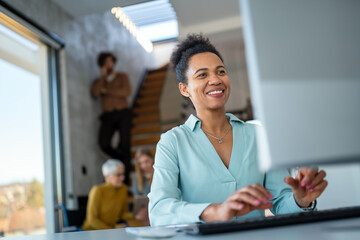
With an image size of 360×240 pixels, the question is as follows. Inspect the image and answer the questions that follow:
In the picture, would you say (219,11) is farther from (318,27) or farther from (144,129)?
(318,27)

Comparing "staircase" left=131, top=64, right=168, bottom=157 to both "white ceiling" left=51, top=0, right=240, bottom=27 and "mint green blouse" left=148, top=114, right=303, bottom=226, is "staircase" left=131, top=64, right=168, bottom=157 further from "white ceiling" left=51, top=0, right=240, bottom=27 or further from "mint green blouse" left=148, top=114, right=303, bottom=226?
"mint green blouse" left=148, top=114, right=303, bottom=226

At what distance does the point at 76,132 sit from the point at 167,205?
4.52 m

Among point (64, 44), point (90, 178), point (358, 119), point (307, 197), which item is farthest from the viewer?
point (90, 178)

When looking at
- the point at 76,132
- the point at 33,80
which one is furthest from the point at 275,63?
the point at 76,132

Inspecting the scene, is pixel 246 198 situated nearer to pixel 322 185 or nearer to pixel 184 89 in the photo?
pixel 322 185

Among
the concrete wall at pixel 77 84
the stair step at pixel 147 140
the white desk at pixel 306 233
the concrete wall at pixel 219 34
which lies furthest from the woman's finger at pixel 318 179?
the stair step at pixel 147 140

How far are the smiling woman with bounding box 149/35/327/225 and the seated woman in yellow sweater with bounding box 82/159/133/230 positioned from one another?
278 cm

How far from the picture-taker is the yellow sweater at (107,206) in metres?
3.91

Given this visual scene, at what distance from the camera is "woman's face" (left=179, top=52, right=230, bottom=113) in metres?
1.36

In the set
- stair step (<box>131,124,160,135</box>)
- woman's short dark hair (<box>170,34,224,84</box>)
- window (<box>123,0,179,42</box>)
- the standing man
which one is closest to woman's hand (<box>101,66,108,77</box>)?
the standing man

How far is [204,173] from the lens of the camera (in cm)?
121

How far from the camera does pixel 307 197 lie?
1.04 meters

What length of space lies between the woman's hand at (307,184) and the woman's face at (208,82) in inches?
18.2

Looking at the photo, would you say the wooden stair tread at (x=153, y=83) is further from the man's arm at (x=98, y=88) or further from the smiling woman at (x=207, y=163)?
the smiling woman at (x=207, y=163)
